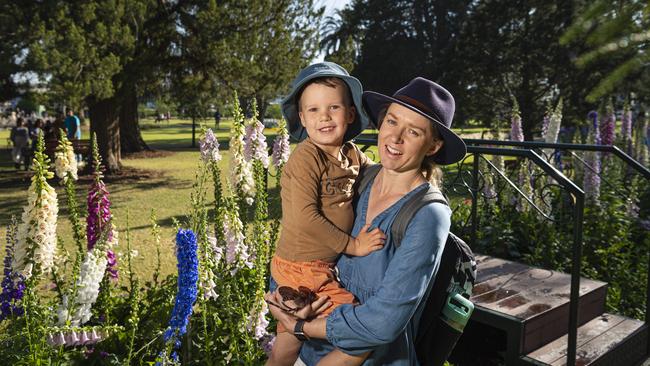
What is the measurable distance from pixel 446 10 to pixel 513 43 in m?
13.7

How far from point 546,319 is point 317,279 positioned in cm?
277

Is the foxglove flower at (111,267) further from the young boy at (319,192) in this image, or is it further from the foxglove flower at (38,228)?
the young boy at (319,192)

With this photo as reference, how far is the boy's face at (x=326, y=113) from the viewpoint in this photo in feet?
6.31

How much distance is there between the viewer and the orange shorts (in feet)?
5.86

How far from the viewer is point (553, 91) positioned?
24.1 meters

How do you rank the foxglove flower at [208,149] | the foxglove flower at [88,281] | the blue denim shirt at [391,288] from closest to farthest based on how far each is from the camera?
the blue denim shirt at [391,288]
the foxglove flower at [88,281]
the foxglove flower at [208,149]

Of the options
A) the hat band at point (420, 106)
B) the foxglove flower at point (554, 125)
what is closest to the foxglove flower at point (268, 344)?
the hat band at point (420, 106)

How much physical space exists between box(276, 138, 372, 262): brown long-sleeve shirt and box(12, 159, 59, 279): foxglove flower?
1883 mm

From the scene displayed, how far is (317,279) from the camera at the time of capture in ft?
5.98

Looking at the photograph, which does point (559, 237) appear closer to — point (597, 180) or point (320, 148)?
point (597, 180)

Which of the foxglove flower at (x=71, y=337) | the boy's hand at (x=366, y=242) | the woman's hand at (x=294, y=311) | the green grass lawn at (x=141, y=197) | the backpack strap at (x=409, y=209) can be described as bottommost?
the green grass lawn at (x=141, y=197)

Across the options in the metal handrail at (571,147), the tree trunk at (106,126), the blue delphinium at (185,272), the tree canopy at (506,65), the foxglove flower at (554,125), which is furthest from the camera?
the tree canopy at (506,65)

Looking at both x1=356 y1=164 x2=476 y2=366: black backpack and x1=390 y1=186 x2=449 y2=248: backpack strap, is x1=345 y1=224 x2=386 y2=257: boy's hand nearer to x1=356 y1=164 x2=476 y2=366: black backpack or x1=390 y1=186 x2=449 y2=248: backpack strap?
x1=390 y1=186 x2=449 y2=248: backpack strap

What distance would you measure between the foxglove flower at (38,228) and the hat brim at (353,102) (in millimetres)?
1797
